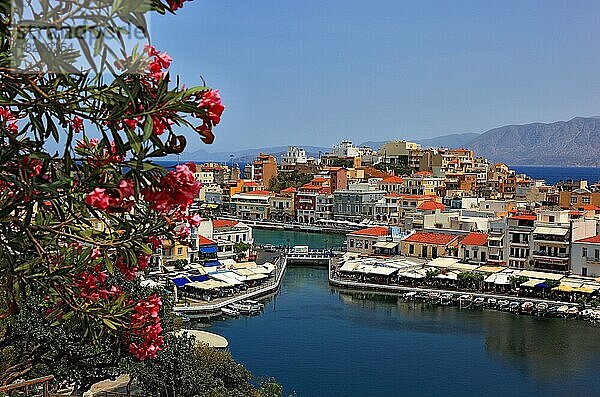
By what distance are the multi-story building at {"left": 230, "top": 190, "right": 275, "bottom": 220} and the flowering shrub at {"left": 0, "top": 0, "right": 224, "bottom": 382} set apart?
2995 cm

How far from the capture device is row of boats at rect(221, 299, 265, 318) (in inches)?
560

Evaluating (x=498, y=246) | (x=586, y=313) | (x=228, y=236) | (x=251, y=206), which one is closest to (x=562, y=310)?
(x=586, y=313)

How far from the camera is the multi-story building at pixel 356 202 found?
28469mm

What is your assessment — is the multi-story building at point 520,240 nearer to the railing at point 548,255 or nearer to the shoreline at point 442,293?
the railing at point 548,255

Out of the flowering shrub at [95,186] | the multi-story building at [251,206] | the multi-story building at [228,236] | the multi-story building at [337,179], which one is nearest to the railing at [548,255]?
the multi-story building at [228,236]

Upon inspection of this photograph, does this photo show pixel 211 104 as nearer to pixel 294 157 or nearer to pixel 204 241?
pixel 204 241

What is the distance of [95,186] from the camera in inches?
49.5

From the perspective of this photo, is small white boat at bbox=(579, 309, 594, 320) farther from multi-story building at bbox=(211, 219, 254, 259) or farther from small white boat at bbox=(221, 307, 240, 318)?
multi-story building at bbox=(211, 219, 254, 259)

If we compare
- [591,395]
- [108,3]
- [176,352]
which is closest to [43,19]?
[108,3]

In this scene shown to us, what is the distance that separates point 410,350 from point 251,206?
66.7ft

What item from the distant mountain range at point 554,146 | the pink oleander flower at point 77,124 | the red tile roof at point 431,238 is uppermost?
the distant mountain range at point 554,146

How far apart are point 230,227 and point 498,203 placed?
8.20m

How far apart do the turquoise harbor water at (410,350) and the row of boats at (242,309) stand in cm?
21

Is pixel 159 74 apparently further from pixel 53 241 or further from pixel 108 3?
pixel 53 241
